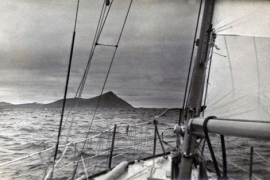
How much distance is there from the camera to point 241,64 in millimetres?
5398

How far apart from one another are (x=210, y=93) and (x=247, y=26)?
1.37 m

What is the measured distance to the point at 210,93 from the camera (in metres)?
5.03

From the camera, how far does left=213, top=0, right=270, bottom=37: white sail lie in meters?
3.97

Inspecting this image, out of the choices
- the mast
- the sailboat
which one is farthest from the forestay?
the mast

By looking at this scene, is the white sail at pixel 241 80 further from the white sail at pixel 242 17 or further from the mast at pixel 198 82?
the mast at pixel 198 82

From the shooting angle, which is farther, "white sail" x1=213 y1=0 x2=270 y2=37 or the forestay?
the forestay

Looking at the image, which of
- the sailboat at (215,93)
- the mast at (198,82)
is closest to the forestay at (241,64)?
the sailboat at (215,93)

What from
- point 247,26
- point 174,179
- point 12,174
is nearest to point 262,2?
point 247,26

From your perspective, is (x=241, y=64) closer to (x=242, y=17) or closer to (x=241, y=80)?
(x=241, y=80)

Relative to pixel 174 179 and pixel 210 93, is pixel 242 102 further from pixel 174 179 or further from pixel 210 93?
A: pixel 174 179

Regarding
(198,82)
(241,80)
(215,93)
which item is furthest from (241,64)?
(198,82)

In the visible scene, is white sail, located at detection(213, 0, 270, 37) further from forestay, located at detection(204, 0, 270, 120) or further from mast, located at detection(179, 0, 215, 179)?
mast, located at detection(179, 0, 215, 179)

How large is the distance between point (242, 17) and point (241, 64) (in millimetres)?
1464

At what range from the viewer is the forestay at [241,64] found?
409 cm
